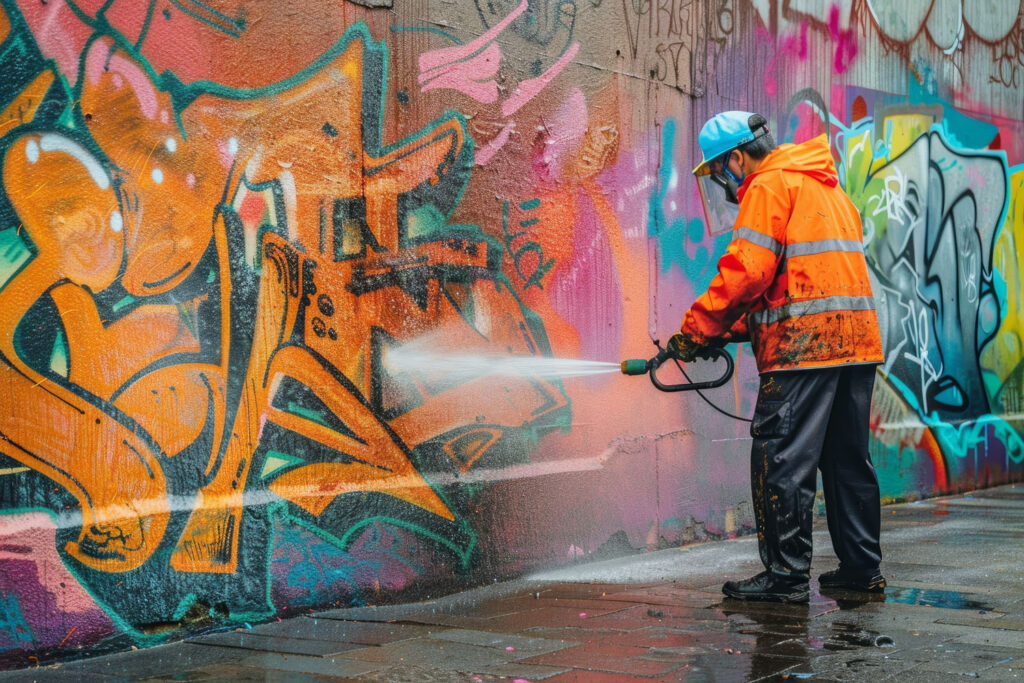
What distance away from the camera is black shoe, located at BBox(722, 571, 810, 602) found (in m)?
5.01

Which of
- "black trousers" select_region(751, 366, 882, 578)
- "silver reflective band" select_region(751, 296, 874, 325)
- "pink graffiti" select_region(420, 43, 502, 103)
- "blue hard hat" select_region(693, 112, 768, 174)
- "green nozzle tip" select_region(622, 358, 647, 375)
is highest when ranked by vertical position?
"pink graffiti" select_region(420, 43, 502, 103)

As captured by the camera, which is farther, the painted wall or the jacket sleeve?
the jacket sleeve

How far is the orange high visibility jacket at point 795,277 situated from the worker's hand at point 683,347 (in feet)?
0.27

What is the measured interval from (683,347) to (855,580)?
4.14ft

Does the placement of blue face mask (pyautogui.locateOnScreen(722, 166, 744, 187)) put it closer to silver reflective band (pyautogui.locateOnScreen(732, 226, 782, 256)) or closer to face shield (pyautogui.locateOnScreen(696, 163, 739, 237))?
silver reflective band (pyautogui.locateOnScreen(732, 226, 782, 256))

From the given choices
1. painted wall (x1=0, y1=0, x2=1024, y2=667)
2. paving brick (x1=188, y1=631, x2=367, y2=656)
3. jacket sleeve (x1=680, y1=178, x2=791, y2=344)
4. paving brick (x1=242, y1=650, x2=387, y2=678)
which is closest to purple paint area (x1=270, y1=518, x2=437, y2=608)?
painted wall (x1=0, y1=0, x2=1024, y2=667)

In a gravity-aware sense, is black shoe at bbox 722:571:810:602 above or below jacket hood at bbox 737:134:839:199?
below

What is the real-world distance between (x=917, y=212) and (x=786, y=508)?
4625 mm

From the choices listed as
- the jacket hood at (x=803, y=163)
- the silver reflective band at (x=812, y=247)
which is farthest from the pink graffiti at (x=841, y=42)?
the silver reflective band at (x=812, y=247)

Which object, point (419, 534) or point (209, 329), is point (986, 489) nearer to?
point (419, 534)

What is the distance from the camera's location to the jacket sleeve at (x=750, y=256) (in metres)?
4.94

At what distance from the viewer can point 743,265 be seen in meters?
4.93

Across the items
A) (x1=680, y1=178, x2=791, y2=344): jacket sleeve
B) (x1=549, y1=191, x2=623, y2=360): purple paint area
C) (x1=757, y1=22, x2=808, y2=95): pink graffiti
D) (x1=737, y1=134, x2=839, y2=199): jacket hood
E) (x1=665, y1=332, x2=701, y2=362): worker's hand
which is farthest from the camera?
(x1=757, y1=22, x2=808, y2=95): pink graffiti

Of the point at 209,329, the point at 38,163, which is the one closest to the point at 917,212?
the point at 209,329
